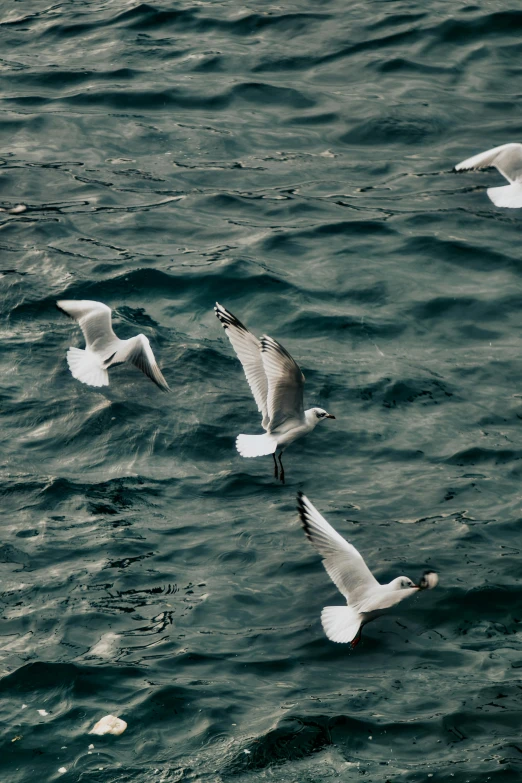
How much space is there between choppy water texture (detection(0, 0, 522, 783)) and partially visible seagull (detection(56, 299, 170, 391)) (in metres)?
0.25

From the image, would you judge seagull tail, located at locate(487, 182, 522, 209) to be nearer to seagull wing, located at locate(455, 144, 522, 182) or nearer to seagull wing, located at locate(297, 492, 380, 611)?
seagull wing, located at locate(455, 144, 522, 182)

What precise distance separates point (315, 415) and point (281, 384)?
49 centimetres

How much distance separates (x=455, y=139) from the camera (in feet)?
50.6

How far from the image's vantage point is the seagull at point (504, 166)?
1368 cm

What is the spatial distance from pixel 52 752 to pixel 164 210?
28.6 ft

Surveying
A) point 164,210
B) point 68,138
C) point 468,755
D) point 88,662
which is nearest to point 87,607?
point 88,662

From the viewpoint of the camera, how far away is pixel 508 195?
13.7m

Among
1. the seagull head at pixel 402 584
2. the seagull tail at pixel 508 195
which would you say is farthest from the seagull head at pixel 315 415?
the seagull tail at pixel 508 195

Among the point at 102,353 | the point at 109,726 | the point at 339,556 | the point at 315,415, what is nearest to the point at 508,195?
the point at 315,415

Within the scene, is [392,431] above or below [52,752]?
below

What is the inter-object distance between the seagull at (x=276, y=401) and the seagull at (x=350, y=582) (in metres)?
1.58

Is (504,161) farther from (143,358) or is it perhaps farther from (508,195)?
(143,358)

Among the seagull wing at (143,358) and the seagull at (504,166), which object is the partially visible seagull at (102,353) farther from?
the seagull at (504,166)

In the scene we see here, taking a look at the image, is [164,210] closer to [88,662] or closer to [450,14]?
[450,14]
